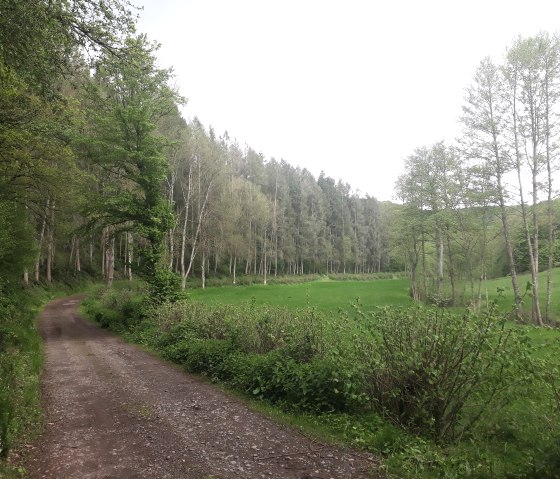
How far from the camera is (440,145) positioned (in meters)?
27.1

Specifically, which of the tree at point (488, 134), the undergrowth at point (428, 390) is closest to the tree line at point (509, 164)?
the tree at point (488, 134)

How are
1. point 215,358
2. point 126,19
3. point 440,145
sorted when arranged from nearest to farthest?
Answer: 1. point 126,19
2. point 215,358
3. point 440,145

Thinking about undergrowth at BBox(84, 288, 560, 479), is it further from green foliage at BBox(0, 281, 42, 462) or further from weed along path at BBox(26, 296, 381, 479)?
green foliage at BBox(0, 281, 42, 462)

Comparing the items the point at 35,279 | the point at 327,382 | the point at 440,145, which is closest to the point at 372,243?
the point at 440,145

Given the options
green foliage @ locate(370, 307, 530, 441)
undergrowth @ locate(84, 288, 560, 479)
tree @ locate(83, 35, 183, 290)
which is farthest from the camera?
tree @ locate(83, 35, 183, 290)

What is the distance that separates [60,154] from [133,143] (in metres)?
3.59

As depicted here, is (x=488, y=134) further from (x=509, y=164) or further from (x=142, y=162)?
(x=142, y=162)

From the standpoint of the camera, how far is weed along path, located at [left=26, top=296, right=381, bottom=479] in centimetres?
468

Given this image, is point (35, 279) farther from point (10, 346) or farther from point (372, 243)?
point (372, 243)

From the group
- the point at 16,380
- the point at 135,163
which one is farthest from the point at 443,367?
the point at 135,163

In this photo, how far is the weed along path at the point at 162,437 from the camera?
4680 mm

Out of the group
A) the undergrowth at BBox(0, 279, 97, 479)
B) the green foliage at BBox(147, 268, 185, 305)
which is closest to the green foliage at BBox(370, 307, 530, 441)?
the undergrowth at BBox(0, 279, 97, 479)

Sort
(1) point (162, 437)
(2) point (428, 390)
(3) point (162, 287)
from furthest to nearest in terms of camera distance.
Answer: (3) point (162, 287)
(1) point (162, 437)
(2) point (428, 390)

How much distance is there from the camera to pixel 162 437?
18.6 feet
